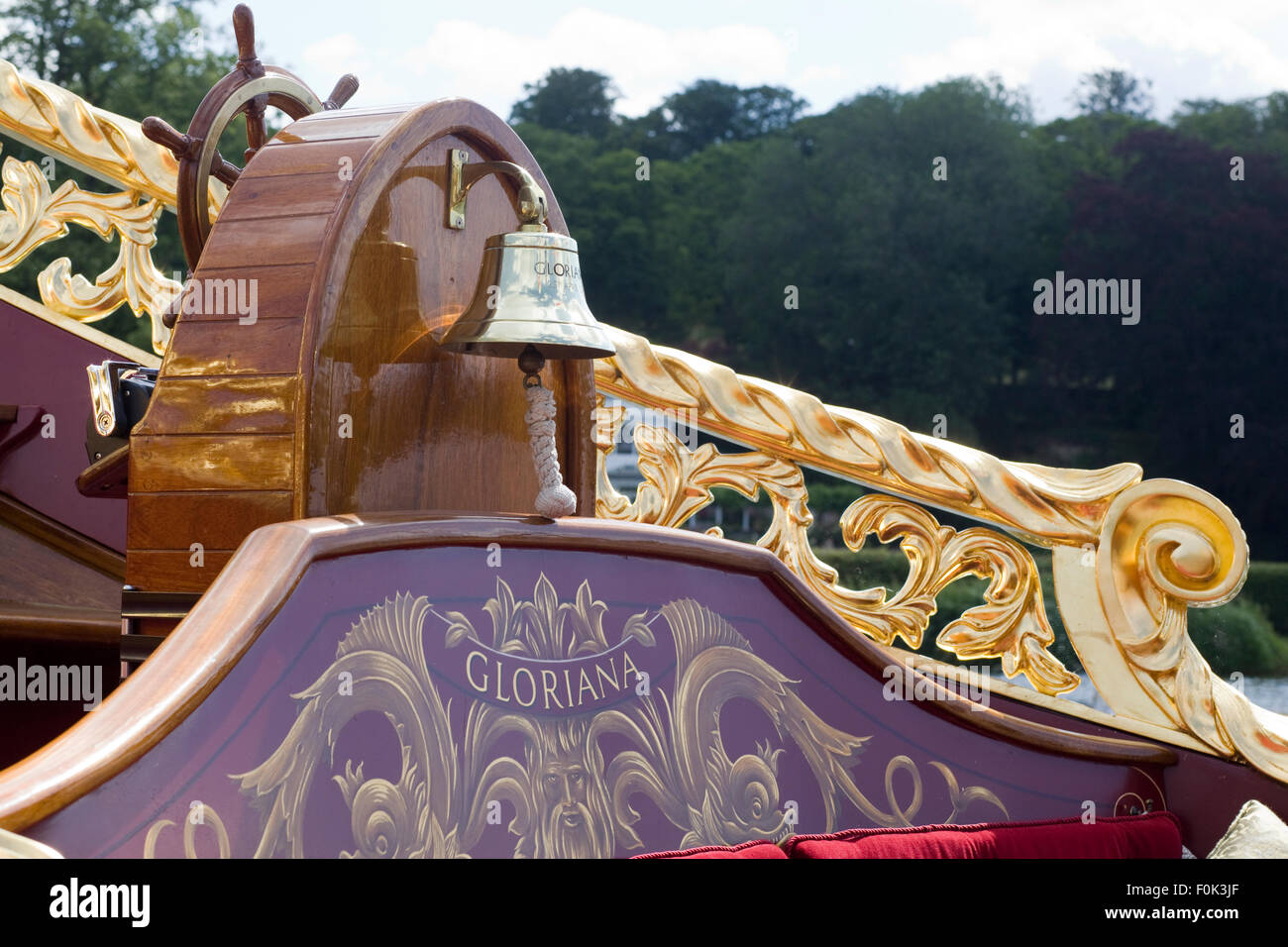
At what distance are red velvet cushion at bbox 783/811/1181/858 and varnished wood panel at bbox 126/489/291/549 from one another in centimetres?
115

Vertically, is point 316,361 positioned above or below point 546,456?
above

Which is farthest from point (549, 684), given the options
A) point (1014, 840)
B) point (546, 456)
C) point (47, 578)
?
point (47, 578)

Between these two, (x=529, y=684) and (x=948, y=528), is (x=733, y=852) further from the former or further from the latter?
(x=948, y=528)

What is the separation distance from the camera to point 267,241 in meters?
2.50

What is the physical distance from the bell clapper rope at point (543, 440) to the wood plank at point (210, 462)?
0.49 meters

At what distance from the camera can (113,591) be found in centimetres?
409

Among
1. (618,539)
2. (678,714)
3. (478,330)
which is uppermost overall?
(478,330)

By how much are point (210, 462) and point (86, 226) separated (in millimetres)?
2155

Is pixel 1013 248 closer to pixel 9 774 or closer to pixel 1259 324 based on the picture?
pixel 1259 324

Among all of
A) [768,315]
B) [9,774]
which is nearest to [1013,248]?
[768,315]

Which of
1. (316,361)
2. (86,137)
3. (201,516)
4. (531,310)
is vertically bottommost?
(201,516)

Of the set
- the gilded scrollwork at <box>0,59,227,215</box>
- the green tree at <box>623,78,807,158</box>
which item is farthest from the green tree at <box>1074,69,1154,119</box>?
the gilded scrollwork at <box>0,59,227,215</box>

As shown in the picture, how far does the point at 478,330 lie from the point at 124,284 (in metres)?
2.04
